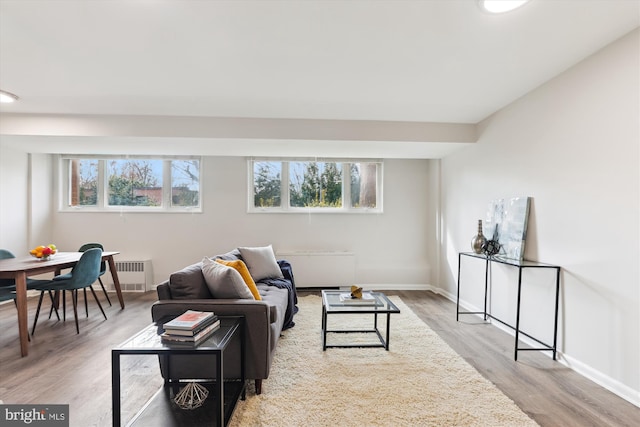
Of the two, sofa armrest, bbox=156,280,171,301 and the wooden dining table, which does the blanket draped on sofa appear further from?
the wooden dining table

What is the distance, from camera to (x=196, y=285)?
2.26 m

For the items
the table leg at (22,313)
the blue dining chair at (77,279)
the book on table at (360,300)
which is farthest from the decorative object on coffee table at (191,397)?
the blue dining chair at (77,279)

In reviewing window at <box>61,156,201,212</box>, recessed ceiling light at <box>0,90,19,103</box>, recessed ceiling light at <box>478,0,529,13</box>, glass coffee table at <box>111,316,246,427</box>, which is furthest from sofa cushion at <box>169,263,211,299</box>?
window at <box>61,156,201,212</box>

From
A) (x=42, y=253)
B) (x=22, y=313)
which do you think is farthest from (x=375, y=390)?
(x=42, y=253)

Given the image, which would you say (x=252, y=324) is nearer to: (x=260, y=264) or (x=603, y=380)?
(x=260, y=264)

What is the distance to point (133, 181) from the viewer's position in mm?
5227

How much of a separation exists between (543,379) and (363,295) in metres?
1.51

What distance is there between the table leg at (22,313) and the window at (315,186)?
2970mm

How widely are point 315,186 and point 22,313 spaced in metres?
→ 3.88

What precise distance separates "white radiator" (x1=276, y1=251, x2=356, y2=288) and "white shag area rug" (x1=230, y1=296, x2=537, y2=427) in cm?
194

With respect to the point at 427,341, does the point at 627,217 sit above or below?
above

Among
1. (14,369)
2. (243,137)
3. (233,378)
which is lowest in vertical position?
(14,369)

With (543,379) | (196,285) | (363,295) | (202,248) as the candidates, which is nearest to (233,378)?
(196,285)

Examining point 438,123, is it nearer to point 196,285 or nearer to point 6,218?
point 196,285
